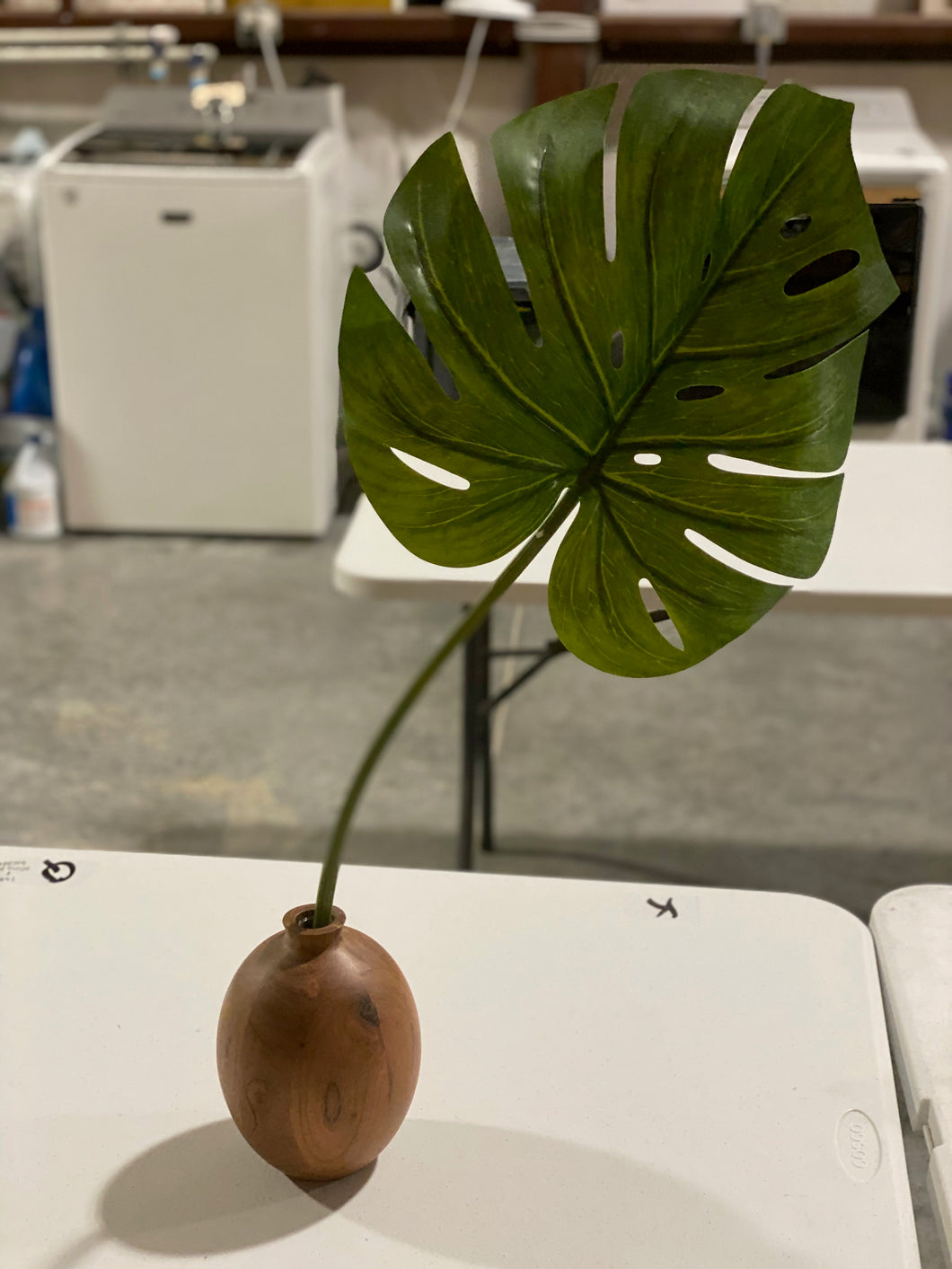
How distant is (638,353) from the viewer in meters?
0.73

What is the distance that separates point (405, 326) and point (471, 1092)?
0.48 m

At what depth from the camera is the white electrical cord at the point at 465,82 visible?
150 inches

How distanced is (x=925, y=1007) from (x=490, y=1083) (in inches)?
12.2

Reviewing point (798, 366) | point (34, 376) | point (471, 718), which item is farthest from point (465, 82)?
point (798, 366)

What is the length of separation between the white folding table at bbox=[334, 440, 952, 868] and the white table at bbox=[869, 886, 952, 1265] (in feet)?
1.33

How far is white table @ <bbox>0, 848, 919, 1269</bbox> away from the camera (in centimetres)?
81

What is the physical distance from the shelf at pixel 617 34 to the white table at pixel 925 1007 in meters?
3.12

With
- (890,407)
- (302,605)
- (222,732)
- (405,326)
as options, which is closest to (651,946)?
(405,326)

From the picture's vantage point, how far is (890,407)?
222 cm

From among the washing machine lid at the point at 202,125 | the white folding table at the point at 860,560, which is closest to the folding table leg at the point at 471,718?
the white folding table at the point at 860,560

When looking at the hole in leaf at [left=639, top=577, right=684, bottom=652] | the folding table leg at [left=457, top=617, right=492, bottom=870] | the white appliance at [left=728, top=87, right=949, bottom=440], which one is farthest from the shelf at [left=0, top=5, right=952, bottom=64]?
the hole in leaf at [left=639, top=577, right=684, bottom=652]

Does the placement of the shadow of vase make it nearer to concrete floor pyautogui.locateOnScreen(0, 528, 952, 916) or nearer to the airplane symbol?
the airplane symbol

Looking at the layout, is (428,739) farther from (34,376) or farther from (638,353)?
(638,353)

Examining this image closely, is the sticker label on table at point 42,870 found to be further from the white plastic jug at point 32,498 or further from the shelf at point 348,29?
the shelf at point 348,29
